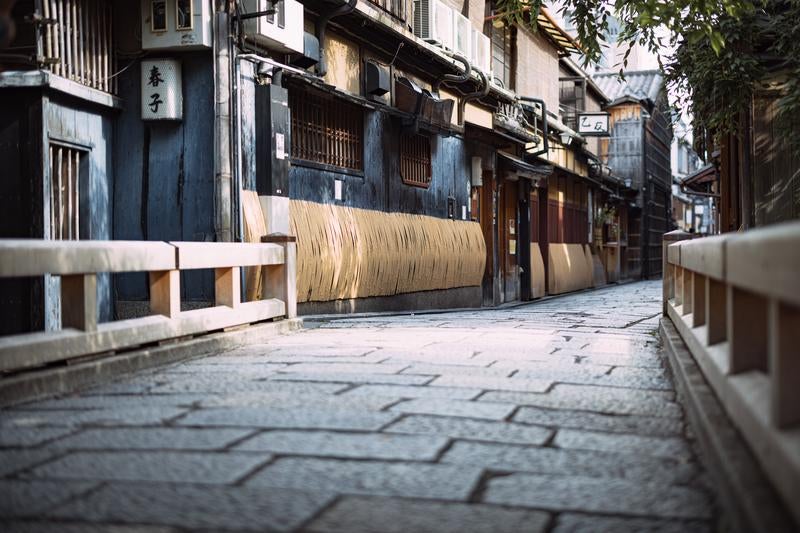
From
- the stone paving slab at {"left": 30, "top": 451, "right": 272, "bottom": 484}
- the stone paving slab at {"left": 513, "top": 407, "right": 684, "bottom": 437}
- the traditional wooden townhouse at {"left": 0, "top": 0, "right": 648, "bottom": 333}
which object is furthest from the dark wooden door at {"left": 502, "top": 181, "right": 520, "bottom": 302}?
the stone paving slab at {"left": 30, "top": 451, "right": 272, "bottom": 484}

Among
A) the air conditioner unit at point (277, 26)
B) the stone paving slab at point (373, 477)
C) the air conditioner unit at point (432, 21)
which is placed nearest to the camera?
the stone paving slab at point (373, 477)

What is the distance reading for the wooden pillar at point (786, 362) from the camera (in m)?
2.76

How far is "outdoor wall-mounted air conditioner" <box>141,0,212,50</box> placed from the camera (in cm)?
961

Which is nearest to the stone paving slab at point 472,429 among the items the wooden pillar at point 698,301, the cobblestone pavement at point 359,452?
the cobblestone pavement at point 359,452

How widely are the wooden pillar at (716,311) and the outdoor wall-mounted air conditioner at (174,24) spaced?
6.62 metres

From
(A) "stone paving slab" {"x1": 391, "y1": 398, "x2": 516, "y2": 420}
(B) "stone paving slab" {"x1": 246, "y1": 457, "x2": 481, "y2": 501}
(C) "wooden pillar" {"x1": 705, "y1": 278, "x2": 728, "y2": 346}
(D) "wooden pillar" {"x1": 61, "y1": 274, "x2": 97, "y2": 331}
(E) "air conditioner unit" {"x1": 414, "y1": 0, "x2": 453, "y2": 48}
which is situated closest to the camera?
(B) "stone paving slab" {"x1": 246, "y1": 457, "x2": 481, "y2": 501}

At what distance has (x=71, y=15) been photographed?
9055mm

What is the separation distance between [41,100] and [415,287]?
7.77m

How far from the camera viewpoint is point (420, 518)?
2.90 meters

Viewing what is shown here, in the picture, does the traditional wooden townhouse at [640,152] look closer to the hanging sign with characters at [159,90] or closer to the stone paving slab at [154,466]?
the hanging sign with characters at [159,90]

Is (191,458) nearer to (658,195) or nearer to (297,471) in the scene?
(297,471)

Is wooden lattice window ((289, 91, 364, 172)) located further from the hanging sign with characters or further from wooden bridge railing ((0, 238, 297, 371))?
wooden bridge railing ((0, 238, 297, 371))

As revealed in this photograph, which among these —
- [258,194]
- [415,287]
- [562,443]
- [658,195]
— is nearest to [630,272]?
[658,195]

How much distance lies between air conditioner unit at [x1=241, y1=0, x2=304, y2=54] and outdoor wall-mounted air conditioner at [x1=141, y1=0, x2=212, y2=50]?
619 millimetres
